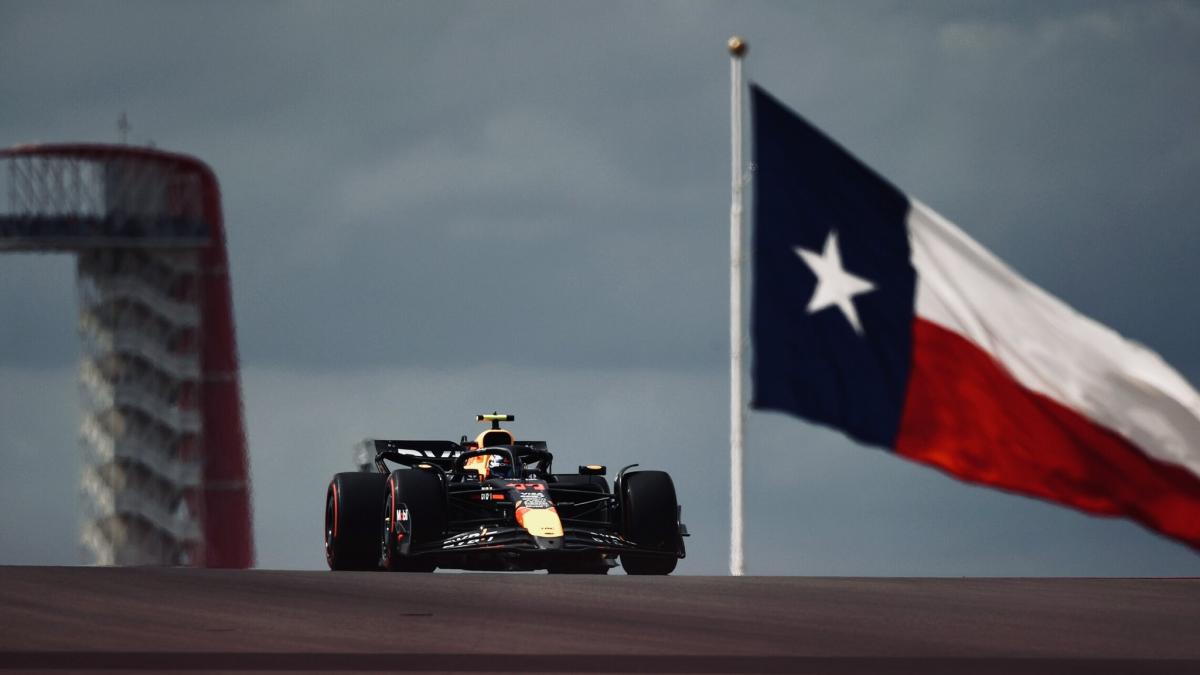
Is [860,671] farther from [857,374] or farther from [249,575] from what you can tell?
[249,575]

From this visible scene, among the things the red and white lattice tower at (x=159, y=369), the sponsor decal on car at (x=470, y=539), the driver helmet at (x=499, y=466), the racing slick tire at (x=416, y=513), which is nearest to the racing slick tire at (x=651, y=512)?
the sponsor decal on car at (x=470, y=539)

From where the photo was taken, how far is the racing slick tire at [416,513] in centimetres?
2209

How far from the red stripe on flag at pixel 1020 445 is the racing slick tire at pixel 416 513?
12.0m

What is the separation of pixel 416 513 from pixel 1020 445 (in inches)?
501

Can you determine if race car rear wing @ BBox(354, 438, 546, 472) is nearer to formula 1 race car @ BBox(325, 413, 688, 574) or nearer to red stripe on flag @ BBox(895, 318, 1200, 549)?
formula 1 race car @ BBox(325, 413, 688, 574)

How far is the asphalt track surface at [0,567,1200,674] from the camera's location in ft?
35.4

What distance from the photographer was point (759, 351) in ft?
36.5

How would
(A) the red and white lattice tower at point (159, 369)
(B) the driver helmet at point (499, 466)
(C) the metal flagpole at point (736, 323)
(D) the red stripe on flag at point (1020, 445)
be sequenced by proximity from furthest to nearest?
(A) the red and white lattice tower at point (159, 369) → (B) the driver helmet at point (499, 466) → (C) the metal flagpole at point (736, 323) → (D) the red stripe on flag at point (1020, 445)

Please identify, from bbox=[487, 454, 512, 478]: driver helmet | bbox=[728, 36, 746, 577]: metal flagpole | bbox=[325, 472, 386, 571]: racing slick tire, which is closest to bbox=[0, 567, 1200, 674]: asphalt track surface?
bbox=[728, 36, 746, 577]: metal flagpole

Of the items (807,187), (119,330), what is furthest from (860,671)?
(119,330)

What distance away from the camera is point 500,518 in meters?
22.9

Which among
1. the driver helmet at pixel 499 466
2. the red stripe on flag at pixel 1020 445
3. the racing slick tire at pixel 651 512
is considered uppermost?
the driver helmet at pixel 499 466

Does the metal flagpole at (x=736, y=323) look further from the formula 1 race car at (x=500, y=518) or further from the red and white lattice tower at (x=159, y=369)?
the red and white lattice tower at (x=159, y=369)

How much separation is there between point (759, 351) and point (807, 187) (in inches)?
39.1
